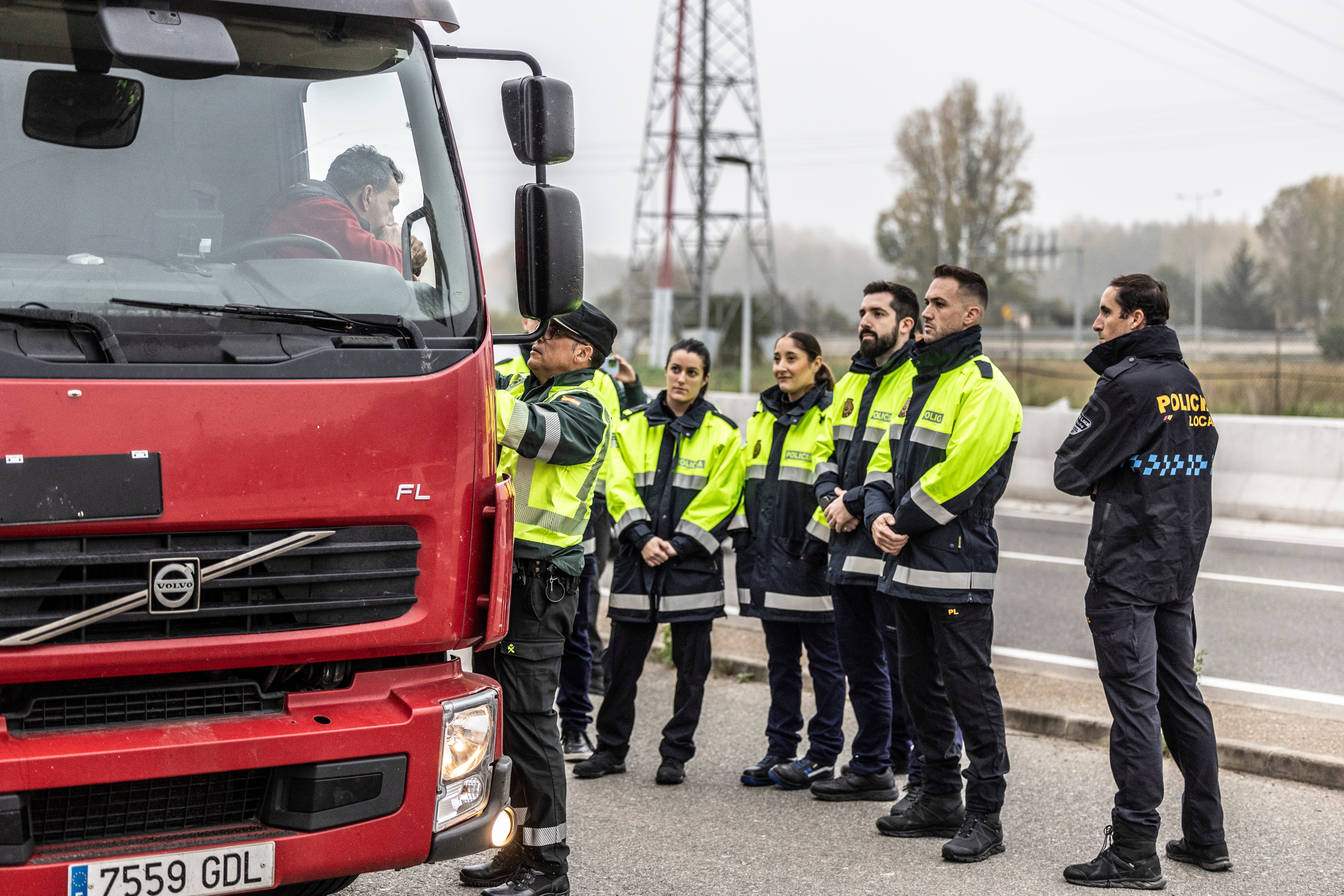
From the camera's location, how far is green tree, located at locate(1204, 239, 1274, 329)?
70.6 m

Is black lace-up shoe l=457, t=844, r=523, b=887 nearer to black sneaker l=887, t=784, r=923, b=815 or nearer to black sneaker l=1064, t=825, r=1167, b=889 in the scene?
black sneaker l=887, t=784, r=923, b=815

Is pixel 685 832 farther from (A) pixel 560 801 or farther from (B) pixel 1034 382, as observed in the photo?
(B) pixel 1034 382

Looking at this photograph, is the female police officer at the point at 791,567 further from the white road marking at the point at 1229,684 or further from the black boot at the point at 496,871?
the white road marking at the point at 1229,684

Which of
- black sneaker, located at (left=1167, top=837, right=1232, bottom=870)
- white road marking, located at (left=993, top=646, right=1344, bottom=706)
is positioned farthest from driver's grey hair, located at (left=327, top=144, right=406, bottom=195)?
white road marking, located at (left=993, top=646, right=1344, bottom=706)

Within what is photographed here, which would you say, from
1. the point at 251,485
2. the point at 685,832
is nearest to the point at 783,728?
the point at 685,832

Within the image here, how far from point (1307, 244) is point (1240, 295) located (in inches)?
171

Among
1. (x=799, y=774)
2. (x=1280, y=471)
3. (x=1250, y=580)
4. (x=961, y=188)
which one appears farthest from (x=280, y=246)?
(x=961, y=188)

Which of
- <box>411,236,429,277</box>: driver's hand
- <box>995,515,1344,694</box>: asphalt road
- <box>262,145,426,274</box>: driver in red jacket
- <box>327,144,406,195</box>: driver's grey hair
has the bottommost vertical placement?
<box>995,515,1344,694</box>: asphalt road

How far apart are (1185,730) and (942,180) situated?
65.5m

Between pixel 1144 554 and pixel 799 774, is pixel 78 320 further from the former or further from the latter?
pixel 799 774

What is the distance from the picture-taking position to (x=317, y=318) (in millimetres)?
3229

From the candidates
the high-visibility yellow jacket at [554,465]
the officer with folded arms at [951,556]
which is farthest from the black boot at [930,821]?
the high-visibility yellow jacket at [554,465]

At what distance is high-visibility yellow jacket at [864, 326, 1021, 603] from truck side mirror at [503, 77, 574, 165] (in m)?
→ 1.85

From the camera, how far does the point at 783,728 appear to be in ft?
18.4
